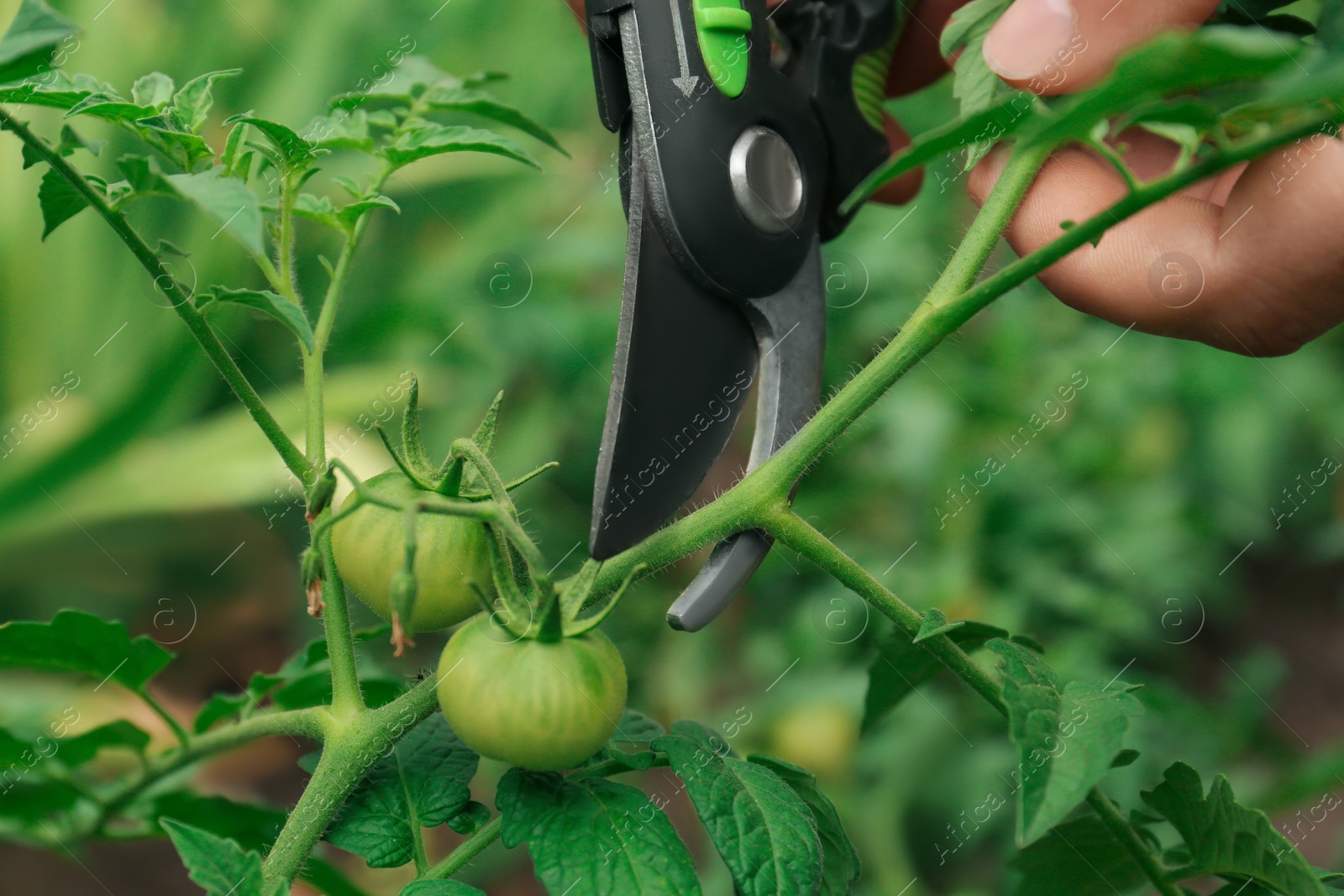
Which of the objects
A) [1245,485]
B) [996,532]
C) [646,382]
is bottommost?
[1245,485]

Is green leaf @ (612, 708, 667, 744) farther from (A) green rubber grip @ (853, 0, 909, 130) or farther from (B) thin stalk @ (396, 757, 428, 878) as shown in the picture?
(A) green rubber grip @ (853, 0, 909, 130)

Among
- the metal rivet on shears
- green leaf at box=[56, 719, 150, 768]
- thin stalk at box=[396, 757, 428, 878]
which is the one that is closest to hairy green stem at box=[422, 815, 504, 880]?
thin stalk at box=[396, 757, 428, 878]

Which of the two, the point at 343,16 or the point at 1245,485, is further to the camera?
the point at 343,16

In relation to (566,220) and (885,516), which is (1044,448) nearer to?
(885,516)

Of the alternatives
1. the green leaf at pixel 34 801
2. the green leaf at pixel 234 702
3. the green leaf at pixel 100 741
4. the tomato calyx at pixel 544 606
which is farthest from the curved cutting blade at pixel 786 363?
the green leaf at pixel 34 801

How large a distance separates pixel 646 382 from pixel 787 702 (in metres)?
1.13

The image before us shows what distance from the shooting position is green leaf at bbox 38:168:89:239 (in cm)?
58

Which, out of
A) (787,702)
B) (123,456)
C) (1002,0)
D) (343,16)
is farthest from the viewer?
(343,16)

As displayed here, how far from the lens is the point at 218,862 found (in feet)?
1.73

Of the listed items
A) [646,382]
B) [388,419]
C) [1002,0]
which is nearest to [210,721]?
[646,382]

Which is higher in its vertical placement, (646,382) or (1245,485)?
(646,382)

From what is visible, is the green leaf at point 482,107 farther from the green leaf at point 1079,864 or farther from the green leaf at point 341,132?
the green leaf at point 1079,864

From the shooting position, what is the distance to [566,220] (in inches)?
88.8

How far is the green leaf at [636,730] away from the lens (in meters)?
0.66
